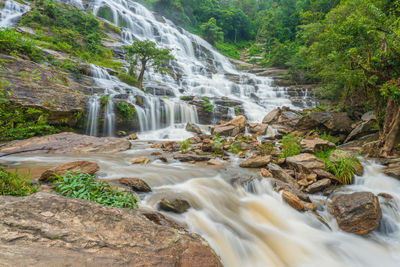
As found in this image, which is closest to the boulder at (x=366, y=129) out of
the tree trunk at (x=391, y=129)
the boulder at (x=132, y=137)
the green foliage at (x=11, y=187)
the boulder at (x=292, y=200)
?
the tree trunk at (x=391, y=129)

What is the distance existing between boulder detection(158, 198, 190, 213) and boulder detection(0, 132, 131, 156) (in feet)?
16.3

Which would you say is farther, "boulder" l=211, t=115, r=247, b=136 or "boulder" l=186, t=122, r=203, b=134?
"boulder" l=186, t=122, r=203, b=134

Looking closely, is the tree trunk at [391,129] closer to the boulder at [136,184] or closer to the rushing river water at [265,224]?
the rushing river water at [265,224]

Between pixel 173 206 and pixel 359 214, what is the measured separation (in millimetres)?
3113

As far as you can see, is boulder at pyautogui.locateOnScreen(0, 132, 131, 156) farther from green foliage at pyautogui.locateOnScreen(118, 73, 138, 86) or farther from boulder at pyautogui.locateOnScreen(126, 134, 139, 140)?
green foliage at pyautogui.locateOnScreen(118, 73, 138, 86)

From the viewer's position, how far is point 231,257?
2555 mm

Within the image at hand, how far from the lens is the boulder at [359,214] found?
10.2 feet

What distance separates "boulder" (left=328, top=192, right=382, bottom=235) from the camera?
3.10m

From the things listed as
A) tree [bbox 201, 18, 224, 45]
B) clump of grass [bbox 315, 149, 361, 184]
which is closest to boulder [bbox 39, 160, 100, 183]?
clump of grass [bbox 315, 149, 361, 184]

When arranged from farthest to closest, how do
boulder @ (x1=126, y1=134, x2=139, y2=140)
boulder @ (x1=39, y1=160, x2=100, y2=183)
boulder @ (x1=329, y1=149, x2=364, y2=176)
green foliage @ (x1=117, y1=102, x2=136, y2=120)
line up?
green foliage @ (x1=117, y1=102, x2=136, y2=120) < boulder @ (x1=126, y1=134, x2=139, y2=140) < boulder @ (x1=329, y1=149, x2=364, y2=176) < boulder @ (x1=39, y1=160, x2=100, y2=183)

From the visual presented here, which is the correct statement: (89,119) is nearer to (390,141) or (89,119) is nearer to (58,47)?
(58,47)

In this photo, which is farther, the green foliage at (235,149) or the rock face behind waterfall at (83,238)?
the green foliage at (235,149)

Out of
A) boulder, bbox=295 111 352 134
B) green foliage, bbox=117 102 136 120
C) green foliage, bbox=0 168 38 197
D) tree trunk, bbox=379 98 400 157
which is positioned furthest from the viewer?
green foliage, bbox=117 102 136 120

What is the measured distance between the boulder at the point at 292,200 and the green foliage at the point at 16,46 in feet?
35.2
